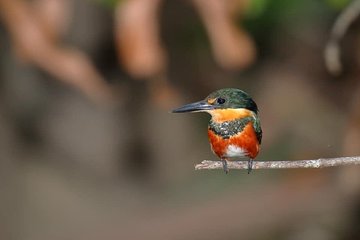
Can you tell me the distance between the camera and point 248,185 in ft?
6.12

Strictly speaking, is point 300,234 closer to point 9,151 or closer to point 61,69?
point 9,151

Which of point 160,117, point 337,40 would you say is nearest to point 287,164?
point 337,40

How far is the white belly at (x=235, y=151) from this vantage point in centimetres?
49


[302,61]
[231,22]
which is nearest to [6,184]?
[302,61]

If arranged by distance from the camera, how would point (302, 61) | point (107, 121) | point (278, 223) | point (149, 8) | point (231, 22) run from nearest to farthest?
point (231, 22) → point (149, 8) → point (302, 61) → point (107, 121) → point (278, 223)

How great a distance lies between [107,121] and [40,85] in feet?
1.20

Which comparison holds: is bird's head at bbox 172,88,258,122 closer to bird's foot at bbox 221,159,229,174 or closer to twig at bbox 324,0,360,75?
bird's foot at bbox 221,159,229,174

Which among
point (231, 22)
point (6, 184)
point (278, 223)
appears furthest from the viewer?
point (6, 184)

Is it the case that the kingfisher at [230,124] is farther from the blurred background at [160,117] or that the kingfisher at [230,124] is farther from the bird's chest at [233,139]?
the blurred background at [160,117]

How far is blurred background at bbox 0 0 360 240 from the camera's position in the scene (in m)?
1.17

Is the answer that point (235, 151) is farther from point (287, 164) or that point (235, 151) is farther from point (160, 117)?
point (160, 117)

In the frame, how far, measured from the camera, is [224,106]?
491 mm

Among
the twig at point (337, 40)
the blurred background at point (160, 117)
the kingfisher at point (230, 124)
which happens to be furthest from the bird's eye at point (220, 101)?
the blurred background at point (160, 117)

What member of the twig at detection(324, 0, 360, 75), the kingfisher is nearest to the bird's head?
the kingfisher
